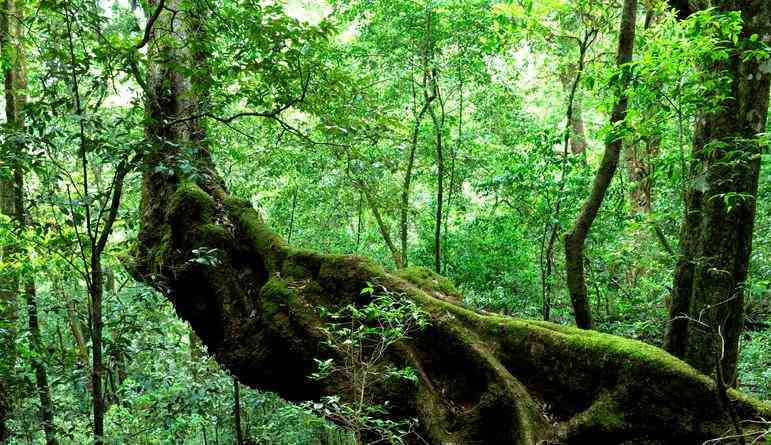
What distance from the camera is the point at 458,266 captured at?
1038 cm

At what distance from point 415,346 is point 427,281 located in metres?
1.08

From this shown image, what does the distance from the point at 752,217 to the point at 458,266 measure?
20.8 ft

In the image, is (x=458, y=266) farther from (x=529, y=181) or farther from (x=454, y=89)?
(x=454, y=89)

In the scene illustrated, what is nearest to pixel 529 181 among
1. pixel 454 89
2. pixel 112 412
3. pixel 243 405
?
pixel 454 89

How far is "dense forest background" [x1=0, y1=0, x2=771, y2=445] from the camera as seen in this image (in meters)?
4.49

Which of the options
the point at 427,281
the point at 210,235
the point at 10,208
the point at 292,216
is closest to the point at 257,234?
the point at 210,235

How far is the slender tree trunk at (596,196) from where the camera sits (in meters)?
5.79

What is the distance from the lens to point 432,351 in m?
4.89

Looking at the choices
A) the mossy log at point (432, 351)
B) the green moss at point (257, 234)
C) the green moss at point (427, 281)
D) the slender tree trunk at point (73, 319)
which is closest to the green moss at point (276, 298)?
the mossy log at point (432, 351)

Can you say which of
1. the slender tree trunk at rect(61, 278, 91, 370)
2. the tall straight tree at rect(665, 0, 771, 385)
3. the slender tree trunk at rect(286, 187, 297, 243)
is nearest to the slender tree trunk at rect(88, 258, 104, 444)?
the slender tree trunk at rect(61, 278, 91, 370)

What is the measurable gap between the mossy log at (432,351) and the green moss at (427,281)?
2 cm

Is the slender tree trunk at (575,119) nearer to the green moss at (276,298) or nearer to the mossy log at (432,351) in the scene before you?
Answer: the mossy log at (432,351)

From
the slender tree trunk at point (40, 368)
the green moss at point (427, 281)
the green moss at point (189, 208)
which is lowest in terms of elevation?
the slender tree trunk at point (40, 368)

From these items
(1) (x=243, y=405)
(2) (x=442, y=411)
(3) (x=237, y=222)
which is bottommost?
(1) (x=243, y=405)
